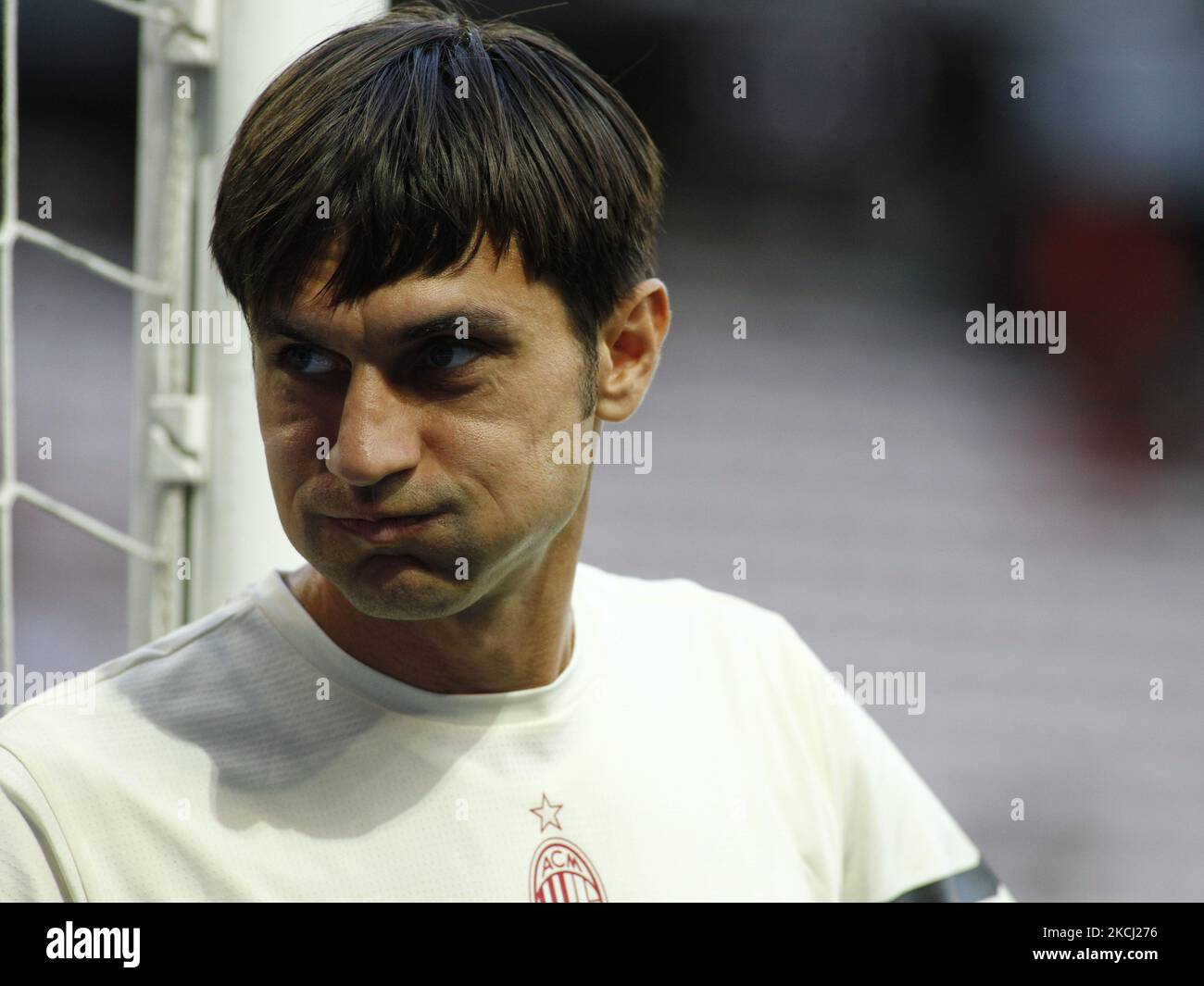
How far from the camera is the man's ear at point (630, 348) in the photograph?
116cm

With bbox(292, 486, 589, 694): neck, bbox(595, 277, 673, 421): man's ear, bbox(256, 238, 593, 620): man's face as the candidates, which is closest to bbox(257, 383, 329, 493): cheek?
bbox(256, 238, 593, 620): man's face

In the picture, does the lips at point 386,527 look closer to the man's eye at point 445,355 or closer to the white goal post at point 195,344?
the man's eye at point 445,355

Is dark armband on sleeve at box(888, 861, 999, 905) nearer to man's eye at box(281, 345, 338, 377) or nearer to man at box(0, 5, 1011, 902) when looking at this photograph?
man at box(0, 5, 1011, 902)

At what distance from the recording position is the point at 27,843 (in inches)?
37.9

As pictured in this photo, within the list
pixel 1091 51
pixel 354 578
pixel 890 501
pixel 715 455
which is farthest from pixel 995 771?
pixel 354 578

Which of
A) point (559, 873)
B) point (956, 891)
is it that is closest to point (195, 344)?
point (559, 873)

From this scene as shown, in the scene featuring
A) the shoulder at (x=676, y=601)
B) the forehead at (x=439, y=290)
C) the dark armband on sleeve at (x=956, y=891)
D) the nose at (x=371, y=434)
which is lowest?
the dark armband on sleeve at (x=956, y=891)

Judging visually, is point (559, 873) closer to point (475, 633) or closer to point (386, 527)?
point (475, 633)

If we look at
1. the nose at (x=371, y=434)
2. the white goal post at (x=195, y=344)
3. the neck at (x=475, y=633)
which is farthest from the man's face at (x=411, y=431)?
the white goal post at (x=195, y=344)

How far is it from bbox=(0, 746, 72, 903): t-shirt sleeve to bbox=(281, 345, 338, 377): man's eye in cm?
38

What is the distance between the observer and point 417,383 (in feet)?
3.23

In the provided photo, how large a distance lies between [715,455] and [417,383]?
4298mm

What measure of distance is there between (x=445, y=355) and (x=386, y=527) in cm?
14
